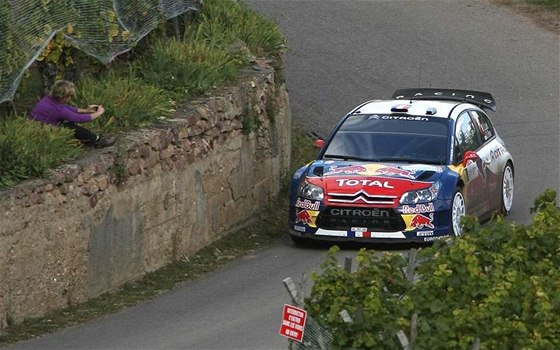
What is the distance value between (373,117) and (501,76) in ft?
28.8

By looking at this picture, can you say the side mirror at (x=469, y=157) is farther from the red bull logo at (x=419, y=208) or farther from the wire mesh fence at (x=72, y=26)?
the wire mesh fence at (x=72, y=26)

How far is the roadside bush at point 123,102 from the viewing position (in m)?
16.5

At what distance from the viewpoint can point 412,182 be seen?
56.5 feet

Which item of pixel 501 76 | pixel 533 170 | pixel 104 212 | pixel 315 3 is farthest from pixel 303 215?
pixel 315 3

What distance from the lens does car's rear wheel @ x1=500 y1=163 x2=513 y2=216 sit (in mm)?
19578

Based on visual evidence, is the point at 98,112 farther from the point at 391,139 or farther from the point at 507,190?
the point at 507,190

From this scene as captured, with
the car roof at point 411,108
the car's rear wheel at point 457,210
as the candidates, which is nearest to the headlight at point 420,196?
the car's rear wheel at point 457,210

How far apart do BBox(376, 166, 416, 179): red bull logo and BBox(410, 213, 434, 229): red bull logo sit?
49 centimetres

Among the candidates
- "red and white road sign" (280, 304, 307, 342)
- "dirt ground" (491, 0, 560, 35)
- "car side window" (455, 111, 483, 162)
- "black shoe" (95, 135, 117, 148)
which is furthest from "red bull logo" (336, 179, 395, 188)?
"dirt ground" (491, 0, 560, 35)

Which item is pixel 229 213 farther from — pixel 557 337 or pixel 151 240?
pixel 557 337

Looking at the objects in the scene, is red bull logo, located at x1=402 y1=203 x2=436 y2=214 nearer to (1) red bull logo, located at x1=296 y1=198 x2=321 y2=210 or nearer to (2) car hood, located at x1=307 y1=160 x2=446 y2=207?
(2) car hood, located at x1=307 y1=160 x2=446 y2=207

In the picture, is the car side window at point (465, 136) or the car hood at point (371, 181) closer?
the car hood at point (371, 181)

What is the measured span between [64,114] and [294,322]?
675cm

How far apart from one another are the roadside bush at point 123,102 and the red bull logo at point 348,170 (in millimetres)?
1981
